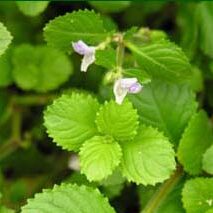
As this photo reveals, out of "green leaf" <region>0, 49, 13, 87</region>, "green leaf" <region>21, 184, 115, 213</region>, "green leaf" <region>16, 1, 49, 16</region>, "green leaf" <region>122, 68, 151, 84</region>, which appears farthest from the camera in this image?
"green leaf" <region>0, 49, 13, 87</region>

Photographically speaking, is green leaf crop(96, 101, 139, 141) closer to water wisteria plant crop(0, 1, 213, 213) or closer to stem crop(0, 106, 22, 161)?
water wisteria plant crop(0, 1, 213, 213)

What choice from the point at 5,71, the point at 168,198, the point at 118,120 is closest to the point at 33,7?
the point at 5,71

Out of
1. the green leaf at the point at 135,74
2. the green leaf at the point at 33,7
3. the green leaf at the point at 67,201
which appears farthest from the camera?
the green leaf at the point at 33,7

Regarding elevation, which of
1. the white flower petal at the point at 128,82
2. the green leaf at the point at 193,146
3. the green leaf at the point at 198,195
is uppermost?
the white flower petal at the point at 128,82

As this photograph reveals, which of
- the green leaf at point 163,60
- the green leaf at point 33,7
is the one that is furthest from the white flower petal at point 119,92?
the green leaf at point 33,7

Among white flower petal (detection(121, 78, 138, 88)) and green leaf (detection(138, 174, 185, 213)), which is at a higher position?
white flower petal (detection(121, 78, 138, 88))

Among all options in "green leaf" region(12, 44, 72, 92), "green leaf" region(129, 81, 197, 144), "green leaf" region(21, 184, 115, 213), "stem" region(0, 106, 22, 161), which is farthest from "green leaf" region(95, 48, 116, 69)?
"stem" region(0, 106, 22, 161)

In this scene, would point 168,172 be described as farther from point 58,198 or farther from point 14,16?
point 14,16

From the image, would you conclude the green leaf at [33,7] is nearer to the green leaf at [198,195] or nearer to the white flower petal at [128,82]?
the white flower petal at [128,82]

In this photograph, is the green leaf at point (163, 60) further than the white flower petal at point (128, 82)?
Yes
